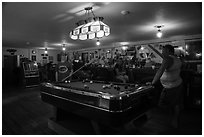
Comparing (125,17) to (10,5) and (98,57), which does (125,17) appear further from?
(98,57)

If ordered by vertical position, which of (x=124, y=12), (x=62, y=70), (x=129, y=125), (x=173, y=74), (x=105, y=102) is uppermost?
(x=124, y=12)

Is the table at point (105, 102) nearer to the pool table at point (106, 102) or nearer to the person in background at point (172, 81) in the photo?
the pool table at point (106, 102)

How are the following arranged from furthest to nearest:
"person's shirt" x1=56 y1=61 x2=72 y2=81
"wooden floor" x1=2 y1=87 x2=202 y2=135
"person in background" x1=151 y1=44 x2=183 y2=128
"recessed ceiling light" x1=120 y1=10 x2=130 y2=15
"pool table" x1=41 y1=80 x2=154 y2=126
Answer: "person's shirt" x1=56 y1=61 x2=72 y2=81 → "recessed ceiling light" x1=120 y1=10 x2=130 y2=15 → "person in background" x1=151 y1=44 x2=183 y2=128 → "wooden floor" x1=2 y1=87 x2=202 y2=135 → "pool table" x1=41 y1=80 x2=154 y2=126

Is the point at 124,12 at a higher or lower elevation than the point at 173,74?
higher

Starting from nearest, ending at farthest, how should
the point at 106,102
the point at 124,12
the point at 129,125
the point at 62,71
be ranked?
the point at 106,102 → the point at 129,125 → the point at 124,12 → the point at 62,71

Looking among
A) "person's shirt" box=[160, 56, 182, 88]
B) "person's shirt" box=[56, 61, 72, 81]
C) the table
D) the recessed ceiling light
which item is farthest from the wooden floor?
"person's shirt" box=[56, 61, 72, 81]

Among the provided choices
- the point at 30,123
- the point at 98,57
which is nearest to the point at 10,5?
the point at 30,123

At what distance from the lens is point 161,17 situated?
3330 millimetres

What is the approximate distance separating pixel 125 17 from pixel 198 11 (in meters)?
1.56

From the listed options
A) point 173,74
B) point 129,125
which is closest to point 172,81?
point 173,74

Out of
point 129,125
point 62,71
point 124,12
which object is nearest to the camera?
point 129,125

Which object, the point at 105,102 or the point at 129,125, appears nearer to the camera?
the point at 105,102

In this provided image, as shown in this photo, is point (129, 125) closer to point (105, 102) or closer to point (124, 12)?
point (105, 102)

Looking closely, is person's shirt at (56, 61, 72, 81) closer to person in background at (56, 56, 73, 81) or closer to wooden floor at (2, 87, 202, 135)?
person in background at (56, 56, 73, 81)
